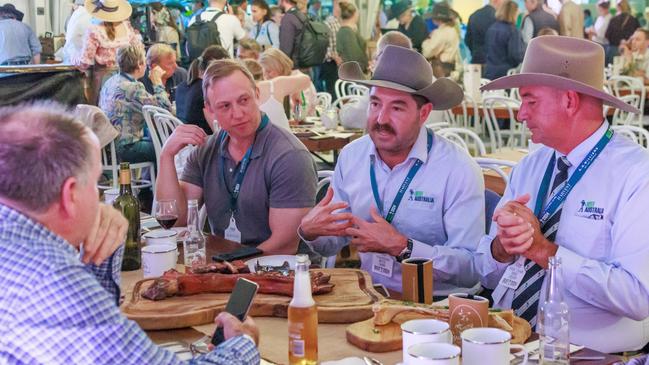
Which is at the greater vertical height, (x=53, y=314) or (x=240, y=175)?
(x=53, y=314)

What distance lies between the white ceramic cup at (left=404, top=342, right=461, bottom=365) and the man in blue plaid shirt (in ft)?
1.06

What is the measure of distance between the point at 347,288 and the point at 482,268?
0.63m


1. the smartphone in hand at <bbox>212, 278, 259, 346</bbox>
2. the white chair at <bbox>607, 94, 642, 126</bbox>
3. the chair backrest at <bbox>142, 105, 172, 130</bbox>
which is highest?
the smartphone in hand at <bbox>212, 278, 259, 346</bbox>

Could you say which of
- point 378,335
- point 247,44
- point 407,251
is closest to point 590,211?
point 407,251

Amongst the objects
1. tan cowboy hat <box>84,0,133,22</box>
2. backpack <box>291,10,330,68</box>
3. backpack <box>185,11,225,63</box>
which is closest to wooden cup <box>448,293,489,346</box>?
tan cowboy hat <box>84,0,133,22</box>

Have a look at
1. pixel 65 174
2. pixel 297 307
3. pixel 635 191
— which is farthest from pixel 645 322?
pixel 65 174

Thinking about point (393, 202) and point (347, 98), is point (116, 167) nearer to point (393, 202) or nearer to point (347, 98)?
point (347, 98)

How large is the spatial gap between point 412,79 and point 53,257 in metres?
1.97

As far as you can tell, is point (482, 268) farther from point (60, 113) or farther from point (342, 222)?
point (60, 113)

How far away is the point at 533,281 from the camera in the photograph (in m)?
2.49

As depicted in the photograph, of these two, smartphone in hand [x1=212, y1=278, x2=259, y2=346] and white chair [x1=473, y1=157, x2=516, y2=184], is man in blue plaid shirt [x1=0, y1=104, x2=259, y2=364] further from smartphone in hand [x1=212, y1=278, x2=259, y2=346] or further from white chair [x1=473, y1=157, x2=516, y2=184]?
white chair [x1=473, y1=157, x2=516, y2=184]

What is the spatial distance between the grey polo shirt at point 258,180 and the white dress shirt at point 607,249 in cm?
100

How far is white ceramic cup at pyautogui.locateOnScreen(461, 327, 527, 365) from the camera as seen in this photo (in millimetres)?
1646

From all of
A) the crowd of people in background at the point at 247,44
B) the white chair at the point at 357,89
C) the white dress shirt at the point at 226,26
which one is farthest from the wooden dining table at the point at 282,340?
the white dress shirt at the point at 226,26
